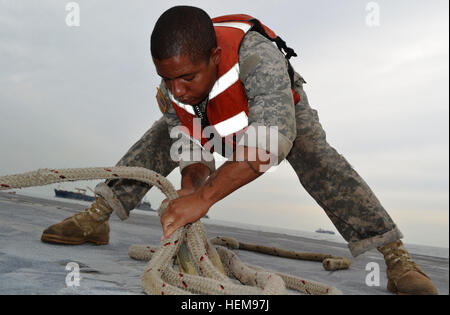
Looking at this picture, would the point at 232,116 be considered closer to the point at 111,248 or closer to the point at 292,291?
the point at 292,291

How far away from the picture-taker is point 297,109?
2051 millimetres

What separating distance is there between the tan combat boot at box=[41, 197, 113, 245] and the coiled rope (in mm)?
700

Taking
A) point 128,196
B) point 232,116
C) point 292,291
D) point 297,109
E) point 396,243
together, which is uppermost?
point 297,109

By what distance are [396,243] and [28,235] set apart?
2.07m

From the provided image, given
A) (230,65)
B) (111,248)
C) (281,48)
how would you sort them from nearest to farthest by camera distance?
1. (230,65)
2. (281,48)
3. (111,248)

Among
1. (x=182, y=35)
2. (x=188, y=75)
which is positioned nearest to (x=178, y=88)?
(x=188, y=75)

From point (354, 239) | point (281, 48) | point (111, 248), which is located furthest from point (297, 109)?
point (111, 248)

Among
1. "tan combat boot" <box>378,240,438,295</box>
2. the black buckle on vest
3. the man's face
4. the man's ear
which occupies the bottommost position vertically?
"tan combat boot" <box>378,240,438,295</box>

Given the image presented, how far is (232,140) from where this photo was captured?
188 centimetres

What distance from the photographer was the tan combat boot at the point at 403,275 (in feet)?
5.76

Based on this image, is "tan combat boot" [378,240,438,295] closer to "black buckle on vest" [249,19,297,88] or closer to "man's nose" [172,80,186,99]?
"black buckle on vest" [249,19,297,88]

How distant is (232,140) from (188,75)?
0.53 m

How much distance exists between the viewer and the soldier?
1.35 m

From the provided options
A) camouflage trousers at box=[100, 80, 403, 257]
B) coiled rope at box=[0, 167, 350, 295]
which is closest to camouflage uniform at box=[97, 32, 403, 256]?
camouflage trousers at box=[100, 80, 403, 257]
